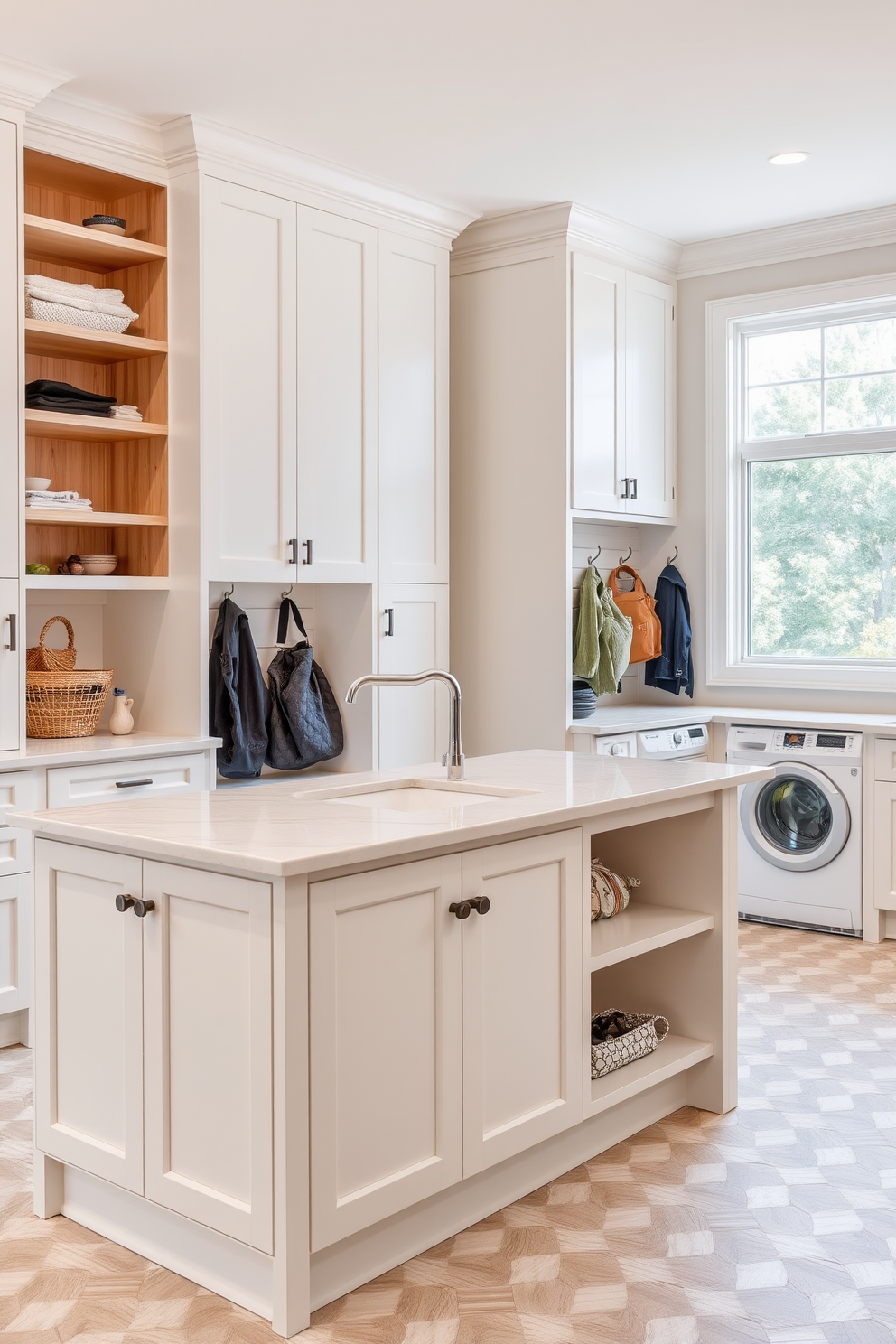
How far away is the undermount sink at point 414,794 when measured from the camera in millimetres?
2811

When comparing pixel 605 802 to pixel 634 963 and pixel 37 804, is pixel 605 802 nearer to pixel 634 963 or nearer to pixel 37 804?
pixel 634 963

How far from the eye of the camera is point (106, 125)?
3.86 meters

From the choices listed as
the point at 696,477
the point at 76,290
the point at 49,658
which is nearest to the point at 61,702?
the point at 49,658

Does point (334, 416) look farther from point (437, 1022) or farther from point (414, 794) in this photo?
point (437, 1022)

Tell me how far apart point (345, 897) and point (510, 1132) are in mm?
686

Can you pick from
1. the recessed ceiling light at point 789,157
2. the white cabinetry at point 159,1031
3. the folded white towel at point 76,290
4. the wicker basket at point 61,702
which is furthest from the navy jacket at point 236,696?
the recessed ceiling light at point 789,157

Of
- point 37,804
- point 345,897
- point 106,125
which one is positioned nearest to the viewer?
point 345,897

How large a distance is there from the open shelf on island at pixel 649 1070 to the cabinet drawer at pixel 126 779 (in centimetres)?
147

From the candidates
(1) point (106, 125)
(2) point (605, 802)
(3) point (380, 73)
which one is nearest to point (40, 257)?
(1) point (106, 125)

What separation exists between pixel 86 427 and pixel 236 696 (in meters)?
1.00

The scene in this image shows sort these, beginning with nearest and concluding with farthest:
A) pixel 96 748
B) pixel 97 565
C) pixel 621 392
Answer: pixel 96 748 → pixel 97 565 → pixel 621 392

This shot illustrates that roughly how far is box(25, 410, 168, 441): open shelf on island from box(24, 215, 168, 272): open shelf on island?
532 millimetres

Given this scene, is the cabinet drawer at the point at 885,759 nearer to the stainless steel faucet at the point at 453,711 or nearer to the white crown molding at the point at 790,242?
the white crown molding at the point at 790,242

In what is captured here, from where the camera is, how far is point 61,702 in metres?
3.87
